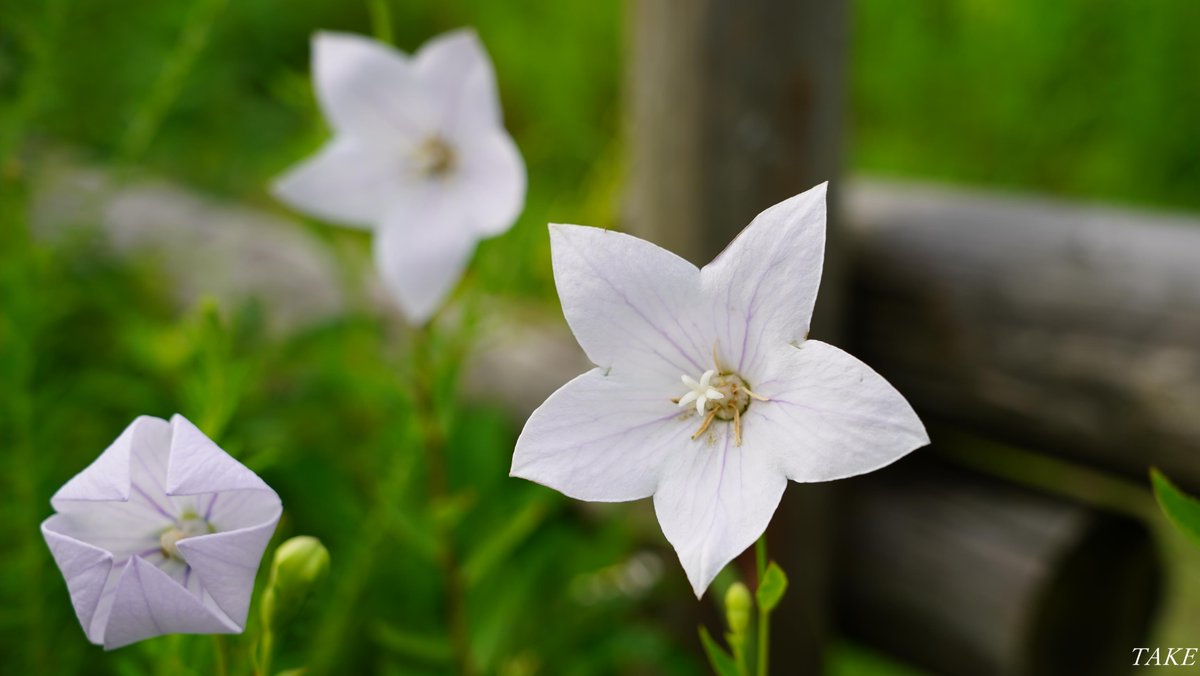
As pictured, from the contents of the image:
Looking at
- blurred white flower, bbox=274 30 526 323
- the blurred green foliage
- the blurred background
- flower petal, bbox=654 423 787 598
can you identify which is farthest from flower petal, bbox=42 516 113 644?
the blurred green foliage

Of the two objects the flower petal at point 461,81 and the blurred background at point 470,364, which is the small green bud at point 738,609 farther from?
the flower petal at point 461,81

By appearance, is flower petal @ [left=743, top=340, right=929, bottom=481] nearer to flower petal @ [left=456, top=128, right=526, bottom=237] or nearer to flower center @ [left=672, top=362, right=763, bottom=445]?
flower center @ [left=672, top=362, right=763, bottom=445]

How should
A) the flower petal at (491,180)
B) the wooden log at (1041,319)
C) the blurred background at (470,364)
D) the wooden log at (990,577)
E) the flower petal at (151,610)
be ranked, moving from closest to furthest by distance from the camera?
the flower petal at (151,610)
the flower petal at (491,180)
the blurred background at (470,364)
the wooden log at (1041,319)
the wooden log at (990,577)

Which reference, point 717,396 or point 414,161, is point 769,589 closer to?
point 717,396

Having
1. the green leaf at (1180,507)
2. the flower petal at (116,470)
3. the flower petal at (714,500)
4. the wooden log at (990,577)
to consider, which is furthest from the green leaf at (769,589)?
the wooden log at (990,577)

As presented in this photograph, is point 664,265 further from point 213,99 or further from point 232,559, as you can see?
point 213,99

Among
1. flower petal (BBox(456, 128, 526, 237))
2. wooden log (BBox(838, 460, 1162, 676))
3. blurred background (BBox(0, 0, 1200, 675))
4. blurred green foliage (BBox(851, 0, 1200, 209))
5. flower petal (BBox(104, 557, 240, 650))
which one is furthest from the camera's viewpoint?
blurred green foliage (BBox(851, 0, 1200, 209))

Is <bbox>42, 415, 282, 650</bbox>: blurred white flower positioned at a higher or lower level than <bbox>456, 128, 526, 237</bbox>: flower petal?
lower

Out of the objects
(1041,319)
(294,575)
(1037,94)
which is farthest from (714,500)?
(1037,94)
